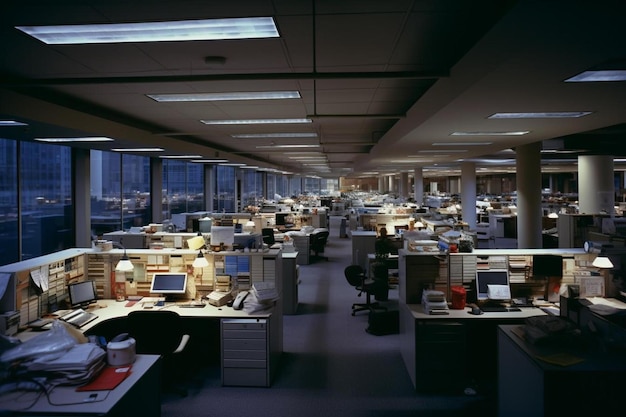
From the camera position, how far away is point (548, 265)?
489 cm

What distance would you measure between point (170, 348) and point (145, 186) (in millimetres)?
10377

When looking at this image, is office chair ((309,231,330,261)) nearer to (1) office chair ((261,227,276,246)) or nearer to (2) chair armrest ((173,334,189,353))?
(1) office chair ((261,227,276,246))

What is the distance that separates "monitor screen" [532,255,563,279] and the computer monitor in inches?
208

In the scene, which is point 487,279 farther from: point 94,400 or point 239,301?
point 94,400

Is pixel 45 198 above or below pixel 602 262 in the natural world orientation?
above

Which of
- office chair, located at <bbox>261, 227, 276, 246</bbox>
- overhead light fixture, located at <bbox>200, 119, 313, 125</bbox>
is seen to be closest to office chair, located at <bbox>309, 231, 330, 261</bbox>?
office chair, located at <bbox>261, 227, 276, 246</bbox>

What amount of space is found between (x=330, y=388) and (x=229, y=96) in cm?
370

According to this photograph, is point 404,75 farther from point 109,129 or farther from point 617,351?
point 109,129

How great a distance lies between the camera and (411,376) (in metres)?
4.70

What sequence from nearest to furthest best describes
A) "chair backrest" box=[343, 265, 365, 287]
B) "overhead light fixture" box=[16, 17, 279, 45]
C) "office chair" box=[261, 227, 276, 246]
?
"overhead light fixture" box=[16, 17, 279, 45] → "chair backrest" box=[343, 265, 365, 287] → "office chair" box=[261, 227, 276, 246]

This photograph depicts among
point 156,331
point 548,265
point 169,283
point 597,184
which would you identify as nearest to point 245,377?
point 156,331

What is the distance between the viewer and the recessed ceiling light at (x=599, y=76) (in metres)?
3.40

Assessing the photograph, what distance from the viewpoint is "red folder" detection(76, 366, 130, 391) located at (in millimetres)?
2709

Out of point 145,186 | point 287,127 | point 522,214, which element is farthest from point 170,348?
point 145,186
